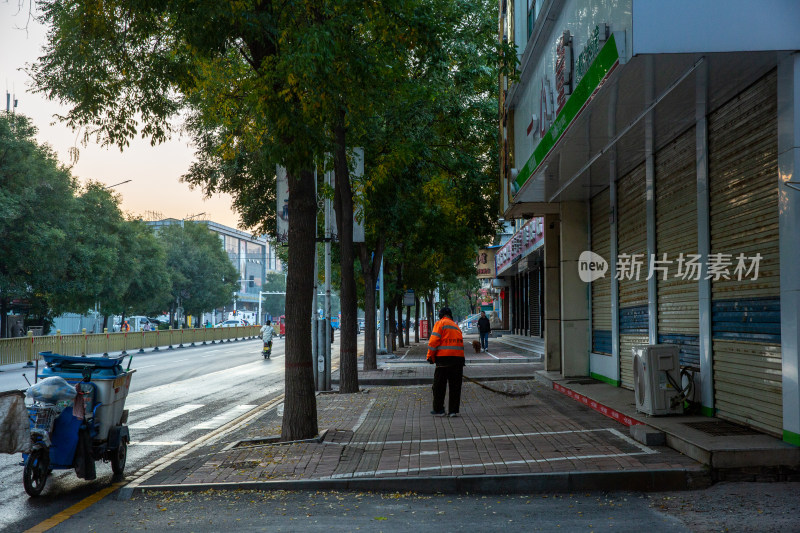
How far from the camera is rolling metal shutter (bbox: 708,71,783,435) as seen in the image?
27.2 feet

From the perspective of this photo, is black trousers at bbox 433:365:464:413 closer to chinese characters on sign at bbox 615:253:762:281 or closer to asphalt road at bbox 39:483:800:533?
chinese characters on sign at bbox 615:253:762:281

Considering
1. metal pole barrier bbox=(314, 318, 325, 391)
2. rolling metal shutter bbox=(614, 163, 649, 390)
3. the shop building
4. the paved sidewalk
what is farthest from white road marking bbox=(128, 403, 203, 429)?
rolling metal shutter bbox=(614, 163, 649, 390)

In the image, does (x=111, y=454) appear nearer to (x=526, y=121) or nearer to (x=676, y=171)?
(x=676, y=171)

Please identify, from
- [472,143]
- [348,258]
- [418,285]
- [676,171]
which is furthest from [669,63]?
[418,285]

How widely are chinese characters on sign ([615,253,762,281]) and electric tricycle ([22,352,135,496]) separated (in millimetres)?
6907

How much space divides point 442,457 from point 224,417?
683 centimetres

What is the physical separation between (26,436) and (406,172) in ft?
48.5

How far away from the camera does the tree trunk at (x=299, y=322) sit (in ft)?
33.6

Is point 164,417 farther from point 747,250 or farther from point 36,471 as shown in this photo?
point 747,250

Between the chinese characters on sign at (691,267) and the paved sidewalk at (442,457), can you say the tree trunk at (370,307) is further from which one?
the chinese characters on sign at (691,267)

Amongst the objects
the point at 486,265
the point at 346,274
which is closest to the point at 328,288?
the point at 346,274

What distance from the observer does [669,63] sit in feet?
25.1

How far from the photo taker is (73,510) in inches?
281

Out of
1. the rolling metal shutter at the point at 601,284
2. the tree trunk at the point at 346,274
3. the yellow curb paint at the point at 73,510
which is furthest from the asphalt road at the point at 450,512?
the tree trunk at the point at 346,274
